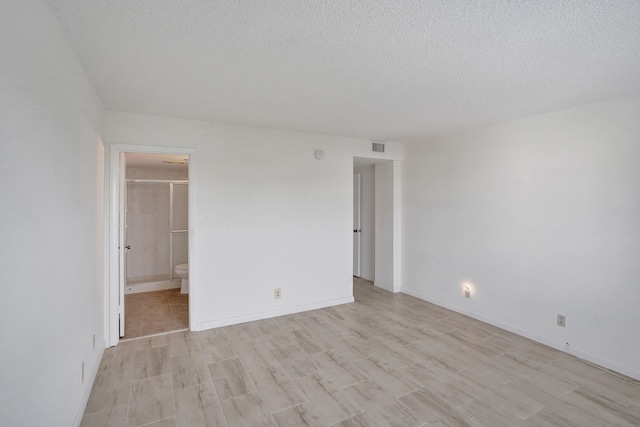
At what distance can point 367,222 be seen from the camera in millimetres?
5910

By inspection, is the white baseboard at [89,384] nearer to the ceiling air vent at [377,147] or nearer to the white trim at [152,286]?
the white trim at [152,286]

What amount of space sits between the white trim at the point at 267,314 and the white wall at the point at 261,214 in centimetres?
1

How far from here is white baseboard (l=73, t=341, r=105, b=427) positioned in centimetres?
200

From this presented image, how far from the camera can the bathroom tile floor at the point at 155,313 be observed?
3.57 metres

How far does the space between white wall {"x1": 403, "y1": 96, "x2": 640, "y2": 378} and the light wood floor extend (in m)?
0.32

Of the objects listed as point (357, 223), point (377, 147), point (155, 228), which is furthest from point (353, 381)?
point (155, 228)

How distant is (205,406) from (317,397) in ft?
2.63

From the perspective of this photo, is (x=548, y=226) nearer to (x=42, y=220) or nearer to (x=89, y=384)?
(x=42, y=220)

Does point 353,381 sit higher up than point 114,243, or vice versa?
point 114,243

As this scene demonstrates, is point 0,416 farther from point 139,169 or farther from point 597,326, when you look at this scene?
point 139,169

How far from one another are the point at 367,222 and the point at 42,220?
4.98m

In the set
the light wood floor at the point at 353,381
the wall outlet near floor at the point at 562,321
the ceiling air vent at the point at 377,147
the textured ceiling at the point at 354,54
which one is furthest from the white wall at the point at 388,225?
the wall outlet near floor at the point at 562,321

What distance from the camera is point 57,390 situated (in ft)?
5.22

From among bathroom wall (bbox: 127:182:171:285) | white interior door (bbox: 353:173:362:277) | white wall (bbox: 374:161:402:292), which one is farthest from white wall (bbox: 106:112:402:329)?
bathroom wall (bbox: 127:182:171:285)
